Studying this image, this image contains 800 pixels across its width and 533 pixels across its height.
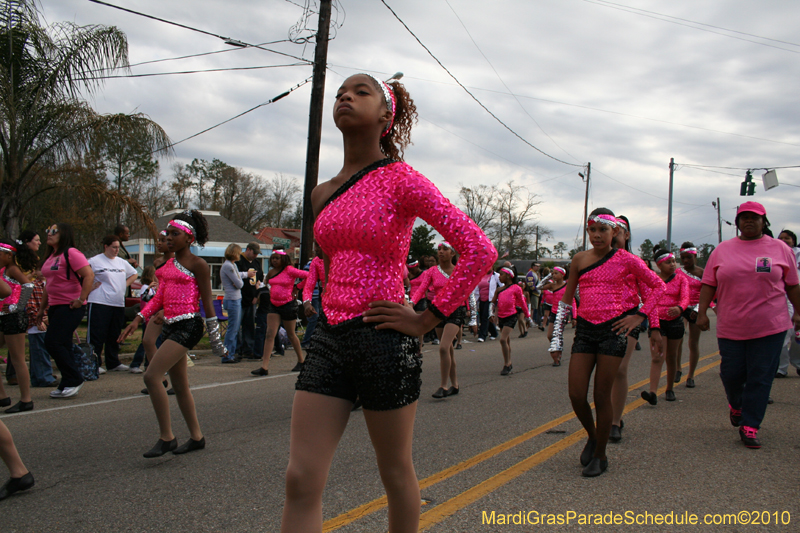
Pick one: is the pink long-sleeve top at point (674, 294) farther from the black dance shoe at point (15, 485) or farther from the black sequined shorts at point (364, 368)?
the black dance shoe at point (15, 485)

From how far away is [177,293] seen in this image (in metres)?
4.97

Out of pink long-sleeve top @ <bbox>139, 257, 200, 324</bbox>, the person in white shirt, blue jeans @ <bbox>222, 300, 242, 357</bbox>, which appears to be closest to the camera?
pink long-sleeve top @ <bbox>139, 257, 200, 324</bbox>

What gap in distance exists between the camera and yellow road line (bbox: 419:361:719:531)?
3479 millimetres

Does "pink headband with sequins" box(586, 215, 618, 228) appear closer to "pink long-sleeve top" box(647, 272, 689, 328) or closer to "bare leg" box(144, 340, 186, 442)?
"pink long-sleeve top" box(647, 272, 689, 328)

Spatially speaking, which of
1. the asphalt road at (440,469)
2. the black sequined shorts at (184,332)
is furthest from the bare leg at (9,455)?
the black sequined shorts at (184,332)

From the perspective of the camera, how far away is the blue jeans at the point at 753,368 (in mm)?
5051

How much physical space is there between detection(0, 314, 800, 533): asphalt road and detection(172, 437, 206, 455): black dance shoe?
0.23 ft

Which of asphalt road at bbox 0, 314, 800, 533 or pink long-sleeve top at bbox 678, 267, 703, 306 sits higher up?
pink long-sleeve top at bbox 678, 267, 703, 306

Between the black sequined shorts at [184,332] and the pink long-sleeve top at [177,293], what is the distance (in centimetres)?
4

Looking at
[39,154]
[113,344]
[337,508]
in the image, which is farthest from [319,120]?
[337,508]

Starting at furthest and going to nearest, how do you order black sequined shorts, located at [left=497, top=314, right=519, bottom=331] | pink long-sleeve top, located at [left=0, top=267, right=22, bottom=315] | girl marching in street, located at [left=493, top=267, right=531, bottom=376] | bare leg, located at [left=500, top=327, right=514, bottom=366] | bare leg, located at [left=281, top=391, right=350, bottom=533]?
black sequined shorts, located at [left=497, top=314, right=519, bottom=331], girl marching in street, located at [left=493, top=267, right=531, bottom=376], bare leg, located at [left=500, top=327, right=514, bottom=366], pink long-sleeve top, located at [left=0, top=267, right=22, bottom=315], bare leg, located at [left=281, top=391, right=350, bottom=533]

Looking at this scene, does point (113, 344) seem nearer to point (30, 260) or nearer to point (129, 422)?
point (30, 260)

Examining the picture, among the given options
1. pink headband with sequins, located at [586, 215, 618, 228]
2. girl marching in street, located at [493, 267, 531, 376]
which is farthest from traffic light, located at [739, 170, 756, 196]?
pink headband with sequins, located at [586, 215, 618, 228]

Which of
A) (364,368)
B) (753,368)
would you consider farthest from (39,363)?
(753,368)
